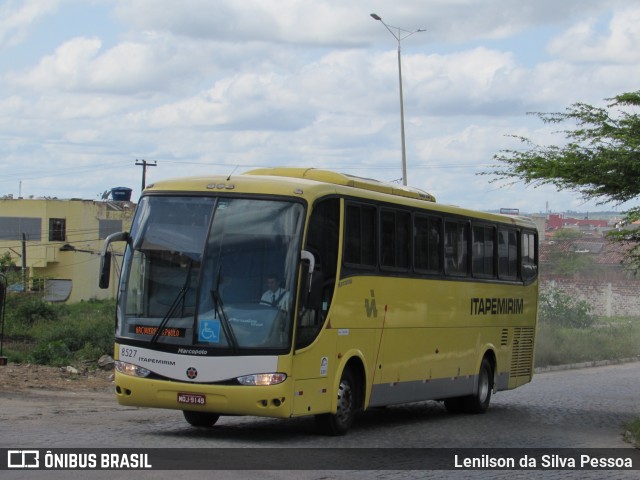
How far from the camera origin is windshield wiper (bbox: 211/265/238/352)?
1373 centimetres

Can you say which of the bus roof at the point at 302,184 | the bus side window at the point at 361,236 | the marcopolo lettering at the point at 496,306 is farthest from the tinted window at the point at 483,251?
the bus side window at the point at 361,236

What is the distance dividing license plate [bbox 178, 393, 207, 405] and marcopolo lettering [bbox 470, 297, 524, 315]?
24.7ft

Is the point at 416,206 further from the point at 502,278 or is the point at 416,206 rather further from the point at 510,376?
the point at 510,376

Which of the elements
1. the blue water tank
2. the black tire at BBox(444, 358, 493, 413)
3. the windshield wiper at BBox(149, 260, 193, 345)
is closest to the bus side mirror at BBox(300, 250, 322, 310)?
the windshield wiper at BBox(149, 260, 193, 345)

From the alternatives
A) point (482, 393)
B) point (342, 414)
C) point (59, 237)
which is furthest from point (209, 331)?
point (59, 237)

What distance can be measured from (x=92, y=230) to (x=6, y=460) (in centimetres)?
7332

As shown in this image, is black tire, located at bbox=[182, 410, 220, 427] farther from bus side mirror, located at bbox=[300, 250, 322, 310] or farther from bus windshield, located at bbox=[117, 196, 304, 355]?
bus side mirror, located at bbox=[300, 250, 322, 310]

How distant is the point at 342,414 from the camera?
15250 millimetres

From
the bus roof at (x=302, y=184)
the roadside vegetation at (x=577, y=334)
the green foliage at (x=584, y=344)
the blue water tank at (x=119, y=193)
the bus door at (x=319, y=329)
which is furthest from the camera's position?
the blue water tank at (x=119, y=193)

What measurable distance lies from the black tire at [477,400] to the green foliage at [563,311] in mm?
23164

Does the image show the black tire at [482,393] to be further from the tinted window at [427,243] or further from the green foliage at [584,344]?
the green foliage at [584,344]

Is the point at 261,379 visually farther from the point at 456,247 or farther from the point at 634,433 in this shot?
the point at 456,247

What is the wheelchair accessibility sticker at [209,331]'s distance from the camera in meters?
13.8

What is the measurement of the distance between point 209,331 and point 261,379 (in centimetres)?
84
